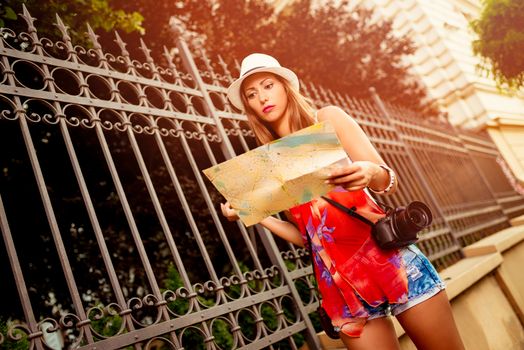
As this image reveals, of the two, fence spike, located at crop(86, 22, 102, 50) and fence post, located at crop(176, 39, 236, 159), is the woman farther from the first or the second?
fence spike, located at crop(86, 22, 102, 50)

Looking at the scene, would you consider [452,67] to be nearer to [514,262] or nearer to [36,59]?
[514,262]

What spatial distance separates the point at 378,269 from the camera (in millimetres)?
1739

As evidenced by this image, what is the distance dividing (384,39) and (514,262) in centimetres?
799

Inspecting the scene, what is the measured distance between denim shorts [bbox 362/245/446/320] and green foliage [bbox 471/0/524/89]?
9.19 meters

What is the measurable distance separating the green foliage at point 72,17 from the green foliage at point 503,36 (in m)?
8.16

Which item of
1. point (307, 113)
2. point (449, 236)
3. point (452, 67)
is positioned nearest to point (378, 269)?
point (307, 113)

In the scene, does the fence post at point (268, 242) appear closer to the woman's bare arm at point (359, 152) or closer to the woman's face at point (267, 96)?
the woman's face at point (267, 96)

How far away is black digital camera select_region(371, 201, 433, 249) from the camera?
1687 mm

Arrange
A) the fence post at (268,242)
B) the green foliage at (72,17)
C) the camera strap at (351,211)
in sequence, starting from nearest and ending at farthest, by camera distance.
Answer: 1. the camera strap at (351,211)
2. the fence post at (268,242)
3. the green foliage at (72,17)

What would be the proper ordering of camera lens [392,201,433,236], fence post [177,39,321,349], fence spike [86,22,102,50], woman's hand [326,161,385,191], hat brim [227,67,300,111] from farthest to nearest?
1. fence spike [86,22,102,50]
2. fence post [177,39,321,349]
3. hat brim [227,67,300,111]
4. camera lens [392,201,433,236]
5. woman's hand [326,161,385,191]

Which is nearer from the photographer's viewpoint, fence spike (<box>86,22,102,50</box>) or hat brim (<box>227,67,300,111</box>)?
hat brim (<box>227,67,300,111</box>)

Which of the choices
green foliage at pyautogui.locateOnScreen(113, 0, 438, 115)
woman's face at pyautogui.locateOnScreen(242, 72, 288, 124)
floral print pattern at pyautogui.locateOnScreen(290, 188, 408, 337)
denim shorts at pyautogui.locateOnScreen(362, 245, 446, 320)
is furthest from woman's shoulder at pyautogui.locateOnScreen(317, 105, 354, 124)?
green foliage at pyautogui.locateOnScreen(113, 0, 438, 115)

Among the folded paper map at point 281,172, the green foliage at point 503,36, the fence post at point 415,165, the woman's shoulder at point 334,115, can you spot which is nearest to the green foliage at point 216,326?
the folded paper map at point 281,172

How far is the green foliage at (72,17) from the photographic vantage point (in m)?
4.48
